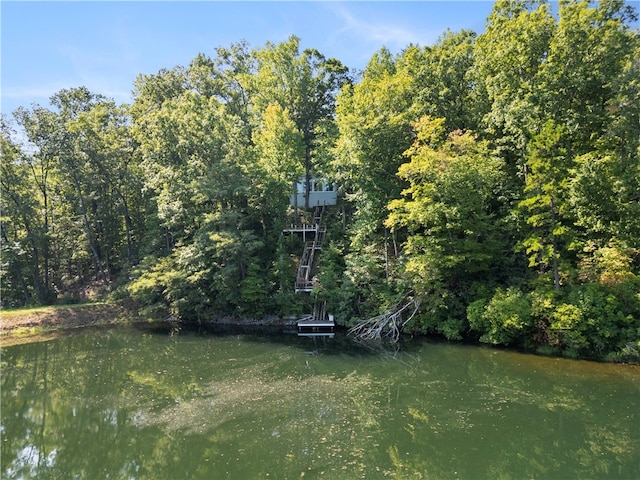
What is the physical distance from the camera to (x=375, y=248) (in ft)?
69.5

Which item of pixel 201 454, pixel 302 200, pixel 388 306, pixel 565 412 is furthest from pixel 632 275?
pixel 302 200

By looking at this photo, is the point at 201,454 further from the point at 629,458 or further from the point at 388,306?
the point at 388,306

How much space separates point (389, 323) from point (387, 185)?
710 centimetres

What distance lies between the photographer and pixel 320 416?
10.2 metres

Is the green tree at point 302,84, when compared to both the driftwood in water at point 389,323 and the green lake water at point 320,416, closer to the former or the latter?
the driftwood in water at point 389,323

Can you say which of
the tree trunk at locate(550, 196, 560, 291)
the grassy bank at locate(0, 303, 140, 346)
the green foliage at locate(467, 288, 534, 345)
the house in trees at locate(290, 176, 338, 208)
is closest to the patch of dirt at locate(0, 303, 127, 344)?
the grassy bank at locate(0, 303, 140, 346)

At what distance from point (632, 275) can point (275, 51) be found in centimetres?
2495

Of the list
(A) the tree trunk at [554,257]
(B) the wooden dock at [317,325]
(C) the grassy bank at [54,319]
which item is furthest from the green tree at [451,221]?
(C) the grassy bank at [54,319]

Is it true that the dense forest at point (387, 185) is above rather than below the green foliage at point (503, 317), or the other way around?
above

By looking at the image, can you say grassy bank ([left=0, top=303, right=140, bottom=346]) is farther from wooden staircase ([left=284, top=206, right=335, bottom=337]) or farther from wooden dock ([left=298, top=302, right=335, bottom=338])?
wooden dock ([left=298, top=302, right=335, bottom=338])

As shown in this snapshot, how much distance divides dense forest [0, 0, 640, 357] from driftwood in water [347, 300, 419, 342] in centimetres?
60

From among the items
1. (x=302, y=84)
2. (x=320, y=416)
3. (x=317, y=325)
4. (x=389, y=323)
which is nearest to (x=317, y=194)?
(x=302, y=84)

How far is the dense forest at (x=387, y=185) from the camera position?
14.6m

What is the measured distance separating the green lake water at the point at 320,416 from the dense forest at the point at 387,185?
315cm
